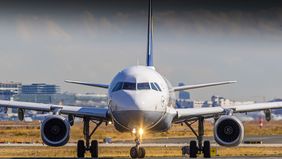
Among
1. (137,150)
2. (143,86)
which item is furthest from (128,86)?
(137,150)

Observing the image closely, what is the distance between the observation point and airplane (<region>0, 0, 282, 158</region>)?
38281 mm

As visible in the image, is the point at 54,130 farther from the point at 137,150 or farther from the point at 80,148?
the point at 137,150

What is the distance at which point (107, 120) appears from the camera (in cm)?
4328

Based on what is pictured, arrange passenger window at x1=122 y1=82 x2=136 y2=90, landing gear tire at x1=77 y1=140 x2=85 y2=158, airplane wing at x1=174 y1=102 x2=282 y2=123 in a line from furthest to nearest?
landing gear tire at x1=77 y1=140 x2=85 y2=158, airplane wing at x1=174 y1=102 x2=282 y2=123, passenger window at x1=122 y1=82 x2=136 y2=90

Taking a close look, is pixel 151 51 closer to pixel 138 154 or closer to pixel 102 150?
pixel 102 150

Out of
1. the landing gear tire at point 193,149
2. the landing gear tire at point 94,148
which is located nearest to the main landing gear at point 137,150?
the landing gear tire at point 94,148

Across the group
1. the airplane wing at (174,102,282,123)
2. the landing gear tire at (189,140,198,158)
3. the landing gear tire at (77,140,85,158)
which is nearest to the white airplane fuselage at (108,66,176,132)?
the airplane wing at (174,102,282,123)

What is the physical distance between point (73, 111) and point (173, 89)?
6117 mm

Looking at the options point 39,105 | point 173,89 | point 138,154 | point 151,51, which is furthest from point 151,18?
point 138,154

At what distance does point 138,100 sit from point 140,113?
58 centimetres

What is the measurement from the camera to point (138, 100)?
37781 millimetres

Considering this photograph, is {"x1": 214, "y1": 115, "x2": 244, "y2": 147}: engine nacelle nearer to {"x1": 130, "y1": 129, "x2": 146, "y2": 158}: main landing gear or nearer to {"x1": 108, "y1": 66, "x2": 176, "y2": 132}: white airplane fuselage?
{"x1": 108, "y1": 66, "x2": 176, "y2": 132}: white airplane fuselage

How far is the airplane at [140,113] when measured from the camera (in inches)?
1507

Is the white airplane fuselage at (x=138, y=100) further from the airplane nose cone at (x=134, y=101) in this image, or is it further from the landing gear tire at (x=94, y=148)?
the landing gear tire at (x=94, y=148)
